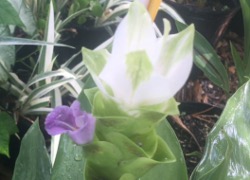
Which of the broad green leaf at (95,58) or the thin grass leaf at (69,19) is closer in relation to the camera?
the broad green leaf at (95,58)

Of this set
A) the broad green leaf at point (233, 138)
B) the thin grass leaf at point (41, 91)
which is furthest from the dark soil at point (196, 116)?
the broad green leaf at point (233, 138)

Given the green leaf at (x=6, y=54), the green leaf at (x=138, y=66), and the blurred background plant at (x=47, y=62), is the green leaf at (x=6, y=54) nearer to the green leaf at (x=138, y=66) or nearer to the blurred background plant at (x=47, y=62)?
the blurred background plant at (x=47, y=62)

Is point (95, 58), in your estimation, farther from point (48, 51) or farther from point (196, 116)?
point (196, 116)

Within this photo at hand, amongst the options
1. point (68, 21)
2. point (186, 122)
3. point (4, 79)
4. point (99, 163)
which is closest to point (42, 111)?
point (4, 79)

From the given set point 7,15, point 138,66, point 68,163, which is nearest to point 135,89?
point 138,66

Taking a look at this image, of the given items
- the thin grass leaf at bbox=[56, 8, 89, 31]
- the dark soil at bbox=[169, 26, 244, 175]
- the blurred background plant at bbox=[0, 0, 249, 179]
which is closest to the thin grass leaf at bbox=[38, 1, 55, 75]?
the blurred background plant at bbox=[0, 0, 249, 179]

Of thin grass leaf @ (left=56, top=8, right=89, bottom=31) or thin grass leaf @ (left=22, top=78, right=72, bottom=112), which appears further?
thin grass leaf @ (left=56, top=8, right=89, bottom=31)

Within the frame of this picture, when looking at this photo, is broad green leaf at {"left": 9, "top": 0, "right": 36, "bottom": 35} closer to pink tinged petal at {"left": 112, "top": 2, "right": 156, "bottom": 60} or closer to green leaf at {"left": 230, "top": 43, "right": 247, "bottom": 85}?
green leaf at {"left": 230, "top": 43, "right": 247, "bottom": 85}
